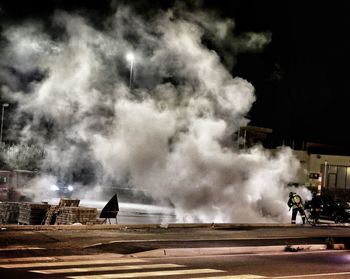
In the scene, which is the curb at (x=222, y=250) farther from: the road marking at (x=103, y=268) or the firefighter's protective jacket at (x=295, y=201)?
the firefighter's protective jacket at (x=295, y=201)

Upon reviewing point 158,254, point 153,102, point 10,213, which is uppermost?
point 153,102

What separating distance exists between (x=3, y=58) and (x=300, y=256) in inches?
567

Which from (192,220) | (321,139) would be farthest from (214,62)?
(321,139)

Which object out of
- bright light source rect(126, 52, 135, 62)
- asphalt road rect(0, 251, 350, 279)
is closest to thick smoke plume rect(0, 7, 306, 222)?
bright light source rect(126, 52, 135, 62)

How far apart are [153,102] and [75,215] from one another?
25.0ft

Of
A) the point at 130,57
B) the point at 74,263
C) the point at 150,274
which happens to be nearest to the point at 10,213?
the point at 74,263

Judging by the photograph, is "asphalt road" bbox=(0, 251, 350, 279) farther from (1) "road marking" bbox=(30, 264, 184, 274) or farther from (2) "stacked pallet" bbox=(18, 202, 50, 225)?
(2) "stacked pallet" bbox=(18, 202, 50, 225)

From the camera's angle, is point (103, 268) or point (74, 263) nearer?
point (103, 268)

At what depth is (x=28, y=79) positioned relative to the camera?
23844 mm

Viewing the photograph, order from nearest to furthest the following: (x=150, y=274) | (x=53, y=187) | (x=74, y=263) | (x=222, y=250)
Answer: (x=150, y=274), (x=74, y=263), (x=222, y=250), (x=53, y=187)

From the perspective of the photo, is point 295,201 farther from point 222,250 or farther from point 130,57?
point 222,250

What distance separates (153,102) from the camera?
24.3m

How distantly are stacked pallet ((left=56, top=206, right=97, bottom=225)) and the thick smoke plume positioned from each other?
593cm

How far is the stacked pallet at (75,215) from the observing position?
1806 cm
